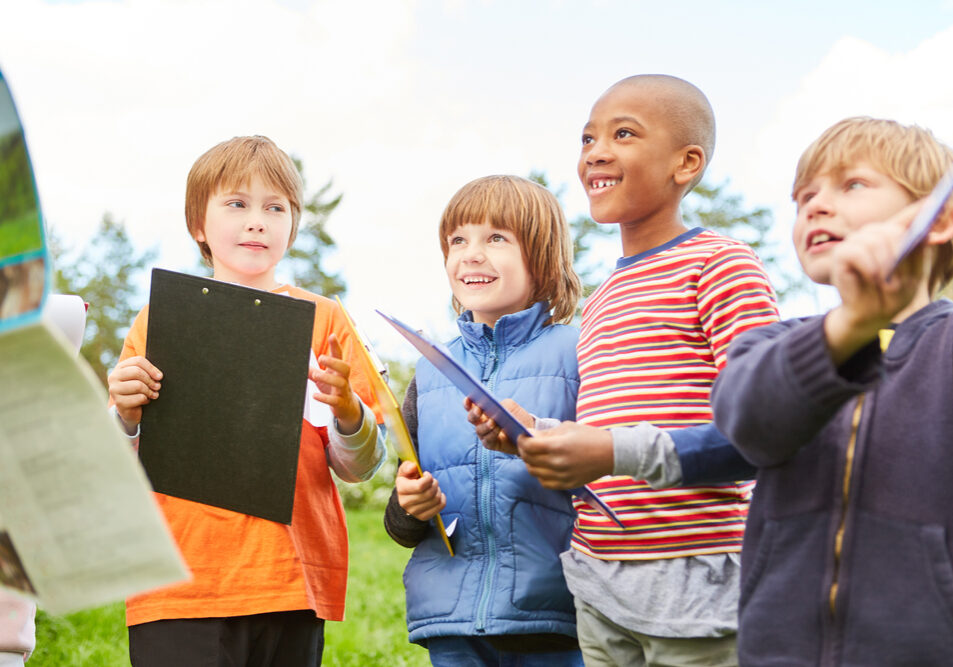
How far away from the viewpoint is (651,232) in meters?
2.23

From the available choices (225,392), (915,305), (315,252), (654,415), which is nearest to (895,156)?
(915,305)

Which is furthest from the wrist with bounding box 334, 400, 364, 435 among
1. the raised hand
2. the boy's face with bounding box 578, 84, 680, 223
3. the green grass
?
the green grass

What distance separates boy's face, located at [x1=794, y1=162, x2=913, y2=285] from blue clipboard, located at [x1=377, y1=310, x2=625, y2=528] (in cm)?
59

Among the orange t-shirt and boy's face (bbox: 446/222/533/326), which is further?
boy's face (bbox: 446/222/533/326)

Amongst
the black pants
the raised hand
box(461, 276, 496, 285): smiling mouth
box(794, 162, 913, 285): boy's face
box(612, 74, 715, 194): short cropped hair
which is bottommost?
the black pants

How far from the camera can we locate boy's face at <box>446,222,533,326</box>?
99.2 inches

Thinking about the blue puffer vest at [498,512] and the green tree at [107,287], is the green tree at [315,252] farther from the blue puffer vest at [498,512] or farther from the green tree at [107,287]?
the blue puffer vest at [498,512]

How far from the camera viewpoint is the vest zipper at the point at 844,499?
1.39 metres

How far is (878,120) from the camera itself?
5.47 ft

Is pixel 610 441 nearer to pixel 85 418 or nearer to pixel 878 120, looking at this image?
pixel 878 120

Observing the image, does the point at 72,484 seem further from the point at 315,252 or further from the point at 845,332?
the point at 315,252

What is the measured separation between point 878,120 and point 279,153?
160 cm

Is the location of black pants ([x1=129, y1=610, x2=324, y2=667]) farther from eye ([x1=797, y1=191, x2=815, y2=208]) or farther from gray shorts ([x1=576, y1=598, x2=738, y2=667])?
eye ([x1=797, y1=191, x2=815, y2=208])

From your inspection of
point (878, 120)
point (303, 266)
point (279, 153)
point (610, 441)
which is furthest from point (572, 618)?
point (303, 266)
